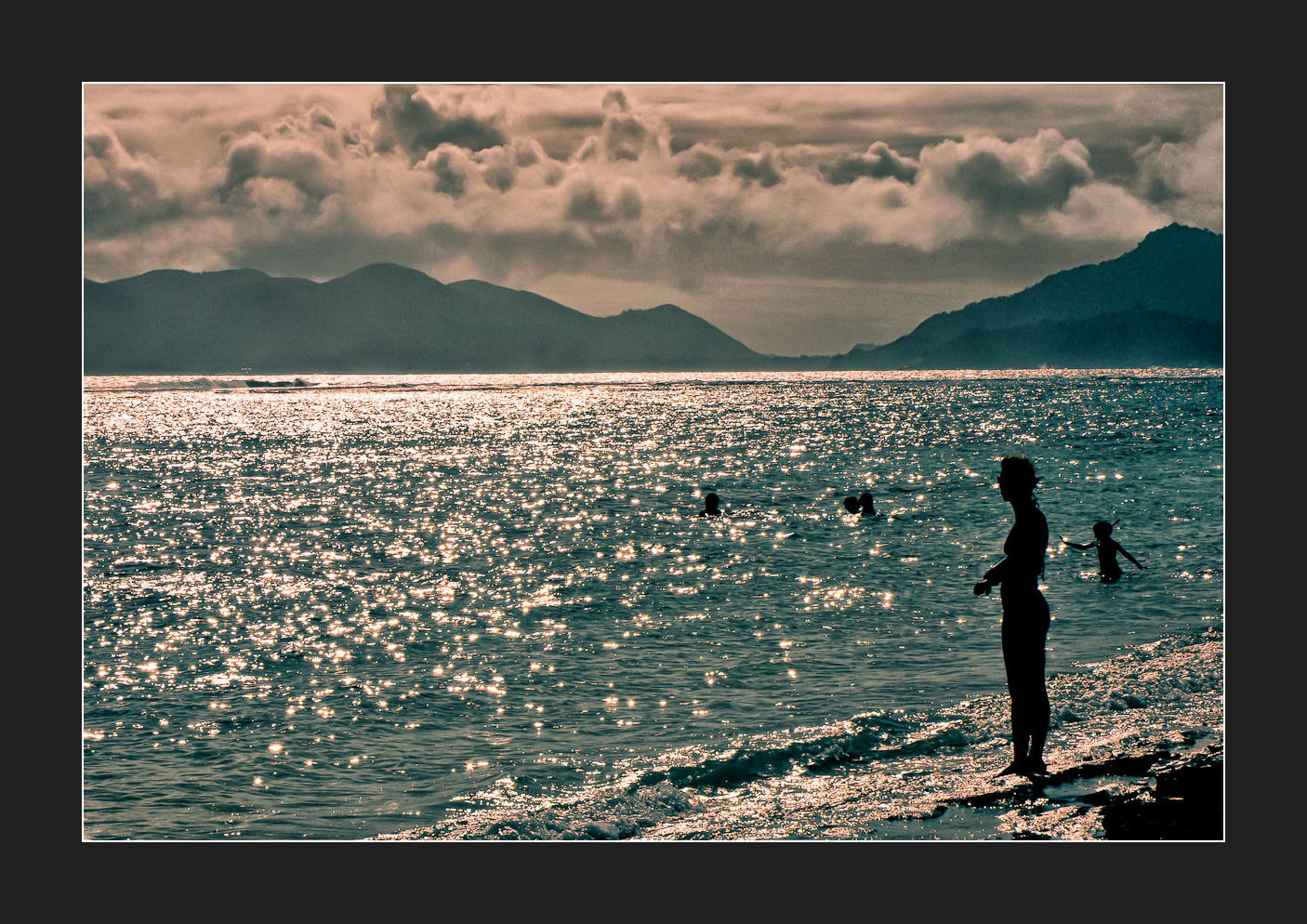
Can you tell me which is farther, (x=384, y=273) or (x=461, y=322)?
(x=461, y=322)

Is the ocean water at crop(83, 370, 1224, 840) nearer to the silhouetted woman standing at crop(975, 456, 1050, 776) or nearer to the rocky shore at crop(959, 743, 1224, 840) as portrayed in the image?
the rocky shore at crop(959, 743, 1224, 840)

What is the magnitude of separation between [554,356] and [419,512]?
6786 centimetres

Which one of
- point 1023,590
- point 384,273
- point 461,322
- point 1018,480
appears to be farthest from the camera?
point 461,322

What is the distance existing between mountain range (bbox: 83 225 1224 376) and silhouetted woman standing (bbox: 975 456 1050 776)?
10.2 meters

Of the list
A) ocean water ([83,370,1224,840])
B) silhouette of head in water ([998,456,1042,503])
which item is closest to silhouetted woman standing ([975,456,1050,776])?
silhouette of head in water ([998,456,1042,503])

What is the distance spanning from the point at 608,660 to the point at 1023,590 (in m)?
9.97

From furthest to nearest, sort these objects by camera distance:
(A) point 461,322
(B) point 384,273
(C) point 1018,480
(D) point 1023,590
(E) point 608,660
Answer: (A) point 461,322 → (B) point 384,273 → (E) point 608,660 → (D) point 1023,590 → (C) point 1018,480

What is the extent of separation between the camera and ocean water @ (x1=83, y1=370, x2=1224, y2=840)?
12.2m

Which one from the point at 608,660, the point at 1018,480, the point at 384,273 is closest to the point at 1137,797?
the point at 1018,480

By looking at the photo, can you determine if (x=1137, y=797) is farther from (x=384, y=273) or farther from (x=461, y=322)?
(x=461, y=322)

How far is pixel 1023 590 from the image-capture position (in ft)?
33.0

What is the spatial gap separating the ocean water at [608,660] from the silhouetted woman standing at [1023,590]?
99cm

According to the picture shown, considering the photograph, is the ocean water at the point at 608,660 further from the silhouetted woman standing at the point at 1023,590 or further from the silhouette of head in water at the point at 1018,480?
the silhouette of head in water at the point at 1018,480

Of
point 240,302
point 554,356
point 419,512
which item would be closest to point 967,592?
point 419,512
